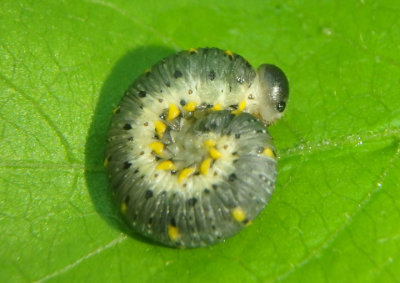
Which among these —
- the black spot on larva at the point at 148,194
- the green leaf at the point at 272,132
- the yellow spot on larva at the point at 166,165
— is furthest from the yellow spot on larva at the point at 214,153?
the green leaf at the point at 272,132

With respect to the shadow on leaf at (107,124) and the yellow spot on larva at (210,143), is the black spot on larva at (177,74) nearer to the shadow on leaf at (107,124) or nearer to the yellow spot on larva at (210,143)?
the yellow spot on larva at (210,143)

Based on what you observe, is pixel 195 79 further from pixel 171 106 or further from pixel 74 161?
pixel 74 161

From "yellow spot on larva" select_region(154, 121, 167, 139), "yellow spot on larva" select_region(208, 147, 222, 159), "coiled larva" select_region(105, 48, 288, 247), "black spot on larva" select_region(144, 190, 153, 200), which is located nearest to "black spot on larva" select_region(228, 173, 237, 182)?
"coiled larva" select_region(105, 48, 288, 247)

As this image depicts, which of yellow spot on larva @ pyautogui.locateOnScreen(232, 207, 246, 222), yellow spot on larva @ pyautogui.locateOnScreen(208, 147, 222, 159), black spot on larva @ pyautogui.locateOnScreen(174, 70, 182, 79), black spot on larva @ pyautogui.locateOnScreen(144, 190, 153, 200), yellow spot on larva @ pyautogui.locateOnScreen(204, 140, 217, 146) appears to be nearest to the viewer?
yellow spot on larva @ pyautogui.locateOnScreen(232, 207, 246, 222)

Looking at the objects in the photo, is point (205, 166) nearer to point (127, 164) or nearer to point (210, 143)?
point (210, 143)

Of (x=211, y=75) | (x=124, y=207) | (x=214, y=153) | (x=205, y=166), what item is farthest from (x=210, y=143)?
(x=124, y=207)

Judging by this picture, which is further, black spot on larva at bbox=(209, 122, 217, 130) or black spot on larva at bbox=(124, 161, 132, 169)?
black spot on larva at bbox=(209, 122, 217, 130)

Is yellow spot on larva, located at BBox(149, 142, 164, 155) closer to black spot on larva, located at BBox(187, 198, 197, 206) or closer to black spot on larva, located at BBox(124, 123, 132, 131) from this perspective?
black spot on larva, located at BBox(124, 123, 132, 131)
